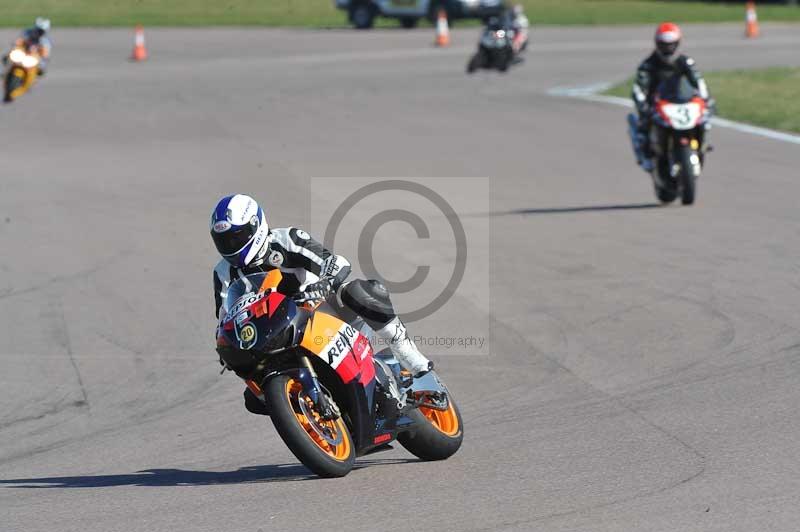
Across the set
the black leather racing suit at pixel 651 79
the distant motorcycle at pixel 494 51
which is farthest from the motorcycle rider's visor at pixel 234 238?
the distant motorcycle at pixel 494 51

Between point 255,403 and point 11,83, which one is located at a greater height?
point 255,403

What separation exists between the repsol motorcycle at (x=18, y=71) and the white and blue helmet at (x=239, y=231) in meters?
19.9

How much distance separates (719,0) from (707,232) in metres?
39.8

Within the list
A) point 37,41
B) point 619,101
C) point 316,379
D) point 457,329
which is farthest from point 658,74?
point 37,41

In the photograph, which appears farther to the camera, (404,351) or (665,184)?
(665,184)

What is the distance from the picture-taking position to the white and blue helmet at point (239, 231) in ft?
21.4

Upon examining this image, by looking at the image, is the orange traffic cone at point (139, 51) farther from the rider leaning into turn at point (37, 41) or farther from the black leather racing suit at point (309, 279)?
the black leather racing suit at point (309, 279)

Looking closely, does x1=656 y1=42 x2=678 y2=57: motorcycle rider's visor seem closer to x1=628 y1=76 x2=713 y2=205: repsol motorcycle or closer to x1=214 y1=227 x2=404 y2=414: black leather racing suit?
x1=628 y1=76 x2=713 y2=205: repsol motorcycle

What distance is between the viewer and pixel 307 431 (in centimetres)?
634

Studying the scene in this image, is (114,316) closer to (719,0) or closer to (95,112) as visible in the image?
(95,112)

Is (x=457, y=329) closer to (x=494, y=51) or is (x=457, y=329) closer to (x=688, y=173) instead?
(x=688, y=173)

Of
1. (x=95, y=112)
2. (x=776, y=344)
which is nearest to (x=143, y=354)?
(x=776, y=344)

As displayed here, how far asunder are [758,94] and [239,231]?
1810 centimetres

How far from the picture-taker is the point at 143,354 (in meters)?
9.73
